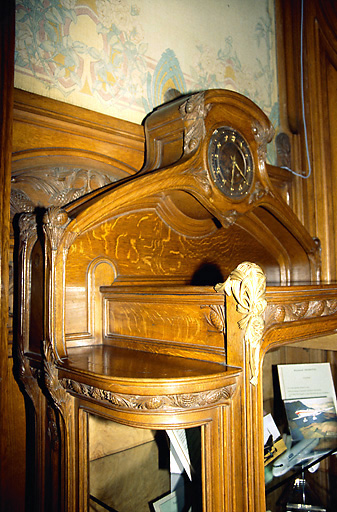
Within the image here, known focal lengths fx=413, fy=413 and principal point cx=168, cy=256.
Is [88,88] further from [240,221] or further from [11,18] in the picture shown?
[240,221]

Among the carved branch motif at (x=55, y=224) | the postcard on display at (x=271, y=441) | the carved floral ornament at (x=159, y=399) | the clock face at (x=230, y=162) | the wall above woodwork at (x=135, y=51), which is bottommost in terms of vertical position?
the postcard on display at (x=271, y=441)

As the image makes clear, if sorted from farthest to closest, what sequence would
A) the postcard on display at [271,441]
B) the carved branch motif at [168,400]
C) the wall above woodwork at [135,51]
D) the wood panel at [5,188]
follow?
the wall above woodwork at [135,51] < the postcard on display at [271,441] < the wood panel at [5,188] < the carved branch motif at [168,400]

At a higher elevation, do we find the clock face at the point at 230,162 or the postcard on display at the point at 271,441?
the clock face at the point at 230,162

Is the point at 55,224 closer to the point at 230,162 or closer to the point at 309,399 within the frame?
the point at 230,162

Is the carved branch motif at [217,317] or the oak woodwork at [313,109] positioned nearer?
the carved branch motif at [217,317]

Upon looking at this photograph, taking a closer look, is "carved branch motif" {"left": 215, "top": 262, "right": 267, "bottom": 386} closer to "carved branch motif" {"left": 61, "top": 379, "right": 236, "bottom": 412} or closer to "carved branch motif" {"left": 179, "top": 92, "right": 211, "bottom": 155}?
"carved branch motif" {"left": 61, "top": 379, "right": 236, "bottom": 412}

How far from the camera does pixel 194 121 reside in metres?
1.27

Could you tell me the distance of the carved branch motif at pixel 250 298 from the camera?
81 centimetres

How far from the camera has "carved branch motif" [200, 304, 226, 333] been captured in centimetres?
87

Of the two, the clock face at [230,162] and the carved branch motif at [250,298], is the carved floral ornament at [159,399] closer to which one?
the carved branch motif at [250,298]

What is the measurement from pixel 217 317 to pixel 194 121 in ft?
2.21

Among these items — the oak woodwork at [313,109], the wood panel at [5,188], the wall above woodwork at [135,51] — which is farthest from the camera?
the oak woodwork at [313,109]

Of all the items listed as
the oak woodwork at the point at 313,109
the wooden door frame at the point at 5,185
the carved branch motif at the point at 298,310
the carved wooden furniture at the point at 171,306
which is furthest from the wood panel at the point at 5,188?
the oak woodwork at the point at 313,109

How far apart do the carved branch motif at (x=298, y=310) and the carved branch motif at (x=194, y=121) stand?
1.90 feet
